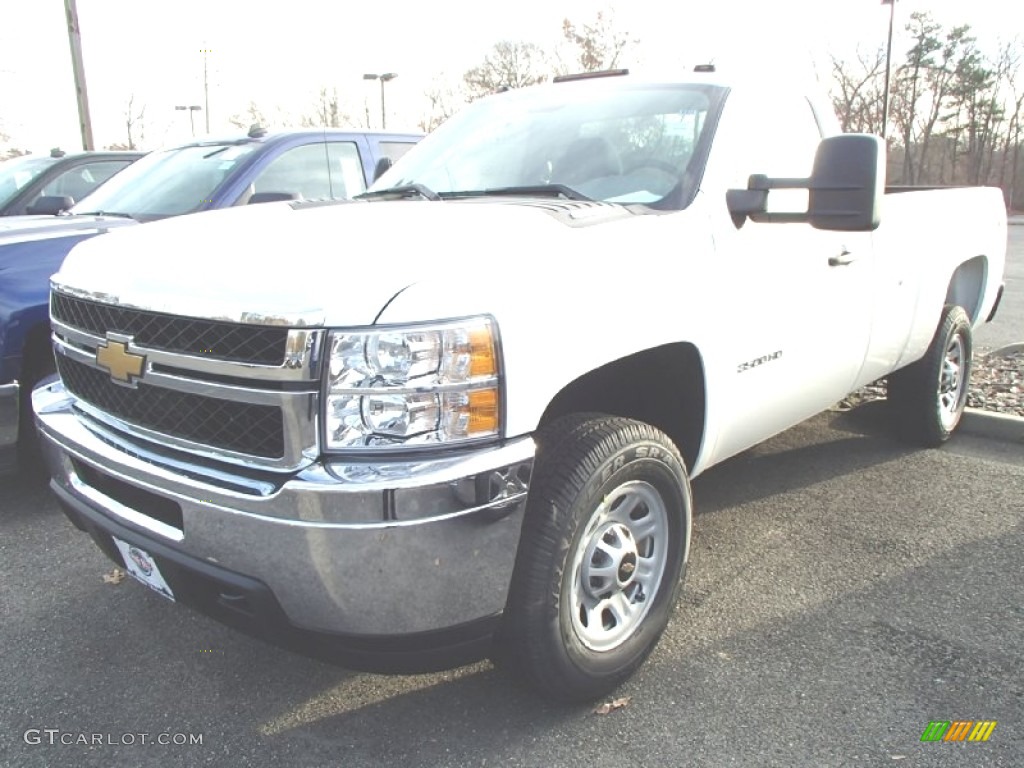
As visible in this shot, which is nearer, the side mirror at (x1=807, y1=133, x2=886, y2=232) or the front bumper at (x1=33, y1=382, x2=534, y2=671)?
the front bumper at (x1=33, y1=382, x2=534, y2=671)

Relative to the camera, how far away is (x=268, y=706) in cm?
257

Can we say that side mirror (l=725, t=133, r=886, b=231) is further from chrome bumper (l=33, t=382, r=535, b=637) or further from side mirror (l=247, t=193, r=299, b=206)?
side mirror (l=247, t=193, r=299, b=206)

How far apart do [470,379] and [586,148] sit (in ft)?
5.29

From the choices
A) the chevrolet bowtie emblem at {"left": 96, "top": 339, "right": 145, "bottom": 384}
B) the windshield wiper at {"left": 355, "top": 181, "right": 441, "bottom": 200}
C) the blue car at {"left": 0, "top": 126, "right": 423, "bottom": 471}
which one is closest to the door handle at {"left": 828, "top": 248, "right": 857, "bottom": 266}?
the windshield wiper at {"left": 355, "top": 181, "right": 441, "bottom": 200}

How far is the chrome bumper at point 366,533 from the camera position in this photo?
6.23 ft

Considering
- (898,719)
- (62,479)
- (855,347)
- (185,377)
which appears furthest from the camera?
(855,347)

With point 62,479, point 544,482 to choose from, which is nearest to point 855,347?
point 544,482

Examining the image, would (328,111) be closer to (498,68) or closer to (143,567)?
(498,68)

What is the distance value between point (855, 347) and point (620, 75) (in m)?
1.67

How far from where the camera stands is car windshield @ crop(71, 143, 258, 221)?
5.07m

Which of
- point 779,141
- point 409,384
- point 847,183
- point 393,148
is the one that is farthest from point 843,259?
point 393,148

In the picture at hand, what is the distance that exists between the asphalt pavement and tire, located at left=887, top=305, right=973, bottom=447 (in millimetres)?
1084

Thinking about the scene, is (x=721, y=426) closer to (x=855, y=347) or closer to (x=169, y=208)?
(x=855, y=347)

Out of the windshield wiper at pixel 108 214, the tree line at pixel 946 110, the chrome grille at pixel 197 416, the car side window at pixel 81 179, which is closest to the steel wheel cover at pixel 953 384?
the chrome grille at pixel 197 416
